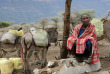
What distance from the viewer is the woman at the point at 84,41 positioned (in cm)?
394

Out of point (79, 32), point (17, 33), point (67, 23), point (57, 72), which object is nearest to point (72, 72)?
point (57, 72)

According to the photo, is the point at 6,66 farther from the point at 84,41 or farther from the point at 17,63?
the point at 84,41

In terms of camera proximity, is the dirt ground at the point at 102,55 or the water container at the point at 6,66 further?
the dirt ground at the point at 102,55

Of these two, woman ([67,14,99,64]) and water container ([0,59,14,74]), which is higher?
woman ([67,14,99,64])

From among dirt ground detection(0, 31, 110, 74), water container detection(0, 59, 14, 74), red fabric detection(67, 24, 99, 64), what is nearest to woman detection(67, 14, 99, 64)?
red fabric detection(67, 24, 99, 64)

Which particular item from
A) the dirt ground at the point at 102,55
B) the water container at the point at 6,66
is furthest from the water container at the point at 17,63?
the dirt ground at the point at 102,55

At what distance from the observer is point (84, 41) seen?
12.8ft

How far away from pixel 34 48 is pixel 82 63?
6.52 feet

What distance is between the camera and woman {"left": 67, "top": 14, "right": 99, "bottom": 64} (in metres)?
3.94

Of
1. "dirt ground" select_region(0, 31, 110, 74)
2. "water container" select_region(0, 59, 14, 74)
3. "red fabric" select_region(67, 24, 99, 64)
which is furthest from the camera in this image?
"dirt ground" select_region(0, 31, 110, 74)

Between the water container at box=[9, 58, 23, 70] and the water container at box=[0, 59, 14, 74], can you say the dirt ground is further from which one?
the water container at box=[0, 59, 14, 74]

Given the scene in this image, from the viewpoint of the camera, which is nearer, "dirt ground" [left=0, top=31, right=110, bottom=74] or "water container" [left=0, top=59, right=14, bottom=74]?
"water container" [left=0, top=59, right=14, bottom=74]

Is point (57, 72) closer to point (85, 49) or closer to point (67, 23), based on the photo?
point (85, 49)

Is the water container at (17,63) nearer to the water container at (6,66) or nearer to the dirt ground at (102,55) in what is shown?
the water container at (6,66)
